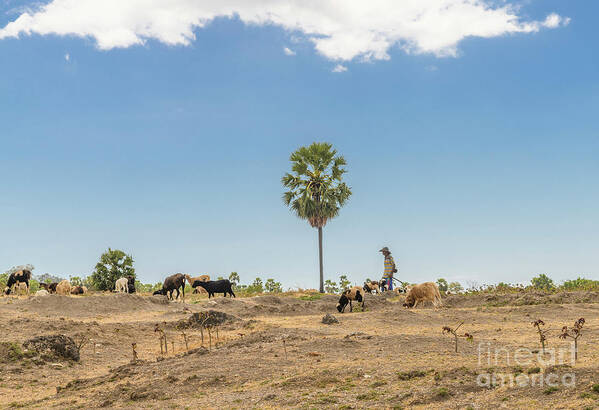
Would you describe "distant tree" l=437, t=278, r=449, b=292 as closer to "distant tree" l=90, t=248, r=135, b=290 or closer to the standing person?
the standing person

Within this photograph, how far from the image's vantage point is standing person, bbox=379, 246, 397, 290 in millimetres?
42031

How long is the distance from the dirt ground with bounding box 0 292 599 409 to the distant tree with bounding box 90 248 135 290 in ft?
58.8

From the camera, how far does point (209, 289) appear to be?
36.5 metres

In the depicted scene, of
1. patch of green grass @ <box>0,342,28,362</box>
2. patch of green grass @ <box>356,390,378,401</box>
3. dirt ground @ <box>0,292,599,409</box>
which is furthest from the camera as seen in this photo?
patch of green grass @ <box>0,342,28,362</box>

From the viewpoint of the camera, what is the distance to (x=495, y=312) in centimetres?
2642

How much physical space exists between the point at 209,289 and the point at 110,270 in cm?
1279

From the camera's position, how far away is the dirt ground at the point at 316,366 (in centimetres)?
1008

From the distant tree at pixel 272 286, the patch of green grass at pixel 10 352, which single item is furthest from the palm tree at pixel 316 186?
the patch of green grass at pixel 10 352

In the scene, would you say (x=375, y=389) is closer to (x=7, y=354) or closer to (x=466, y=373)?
(x=466, y=373)

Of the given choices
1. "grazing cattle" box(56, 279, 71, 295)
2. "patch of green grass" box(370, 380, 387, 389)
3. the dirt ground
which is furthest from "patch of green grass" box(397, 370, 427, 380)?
"grazing cattle" box(56, 279, 71, 295)

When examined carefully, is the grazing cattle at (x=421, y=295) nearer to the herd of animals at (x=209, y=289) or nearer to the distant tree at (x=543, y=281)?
the herd of animals at (x=209, y=289)

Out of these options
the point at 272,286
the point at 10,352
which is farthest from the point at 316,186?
the point at 10,352

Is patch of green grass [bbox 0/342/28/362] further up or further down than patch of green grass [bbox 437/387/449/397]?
further down

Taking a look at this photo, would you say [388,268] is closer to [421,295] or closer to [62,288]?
[421,295]
